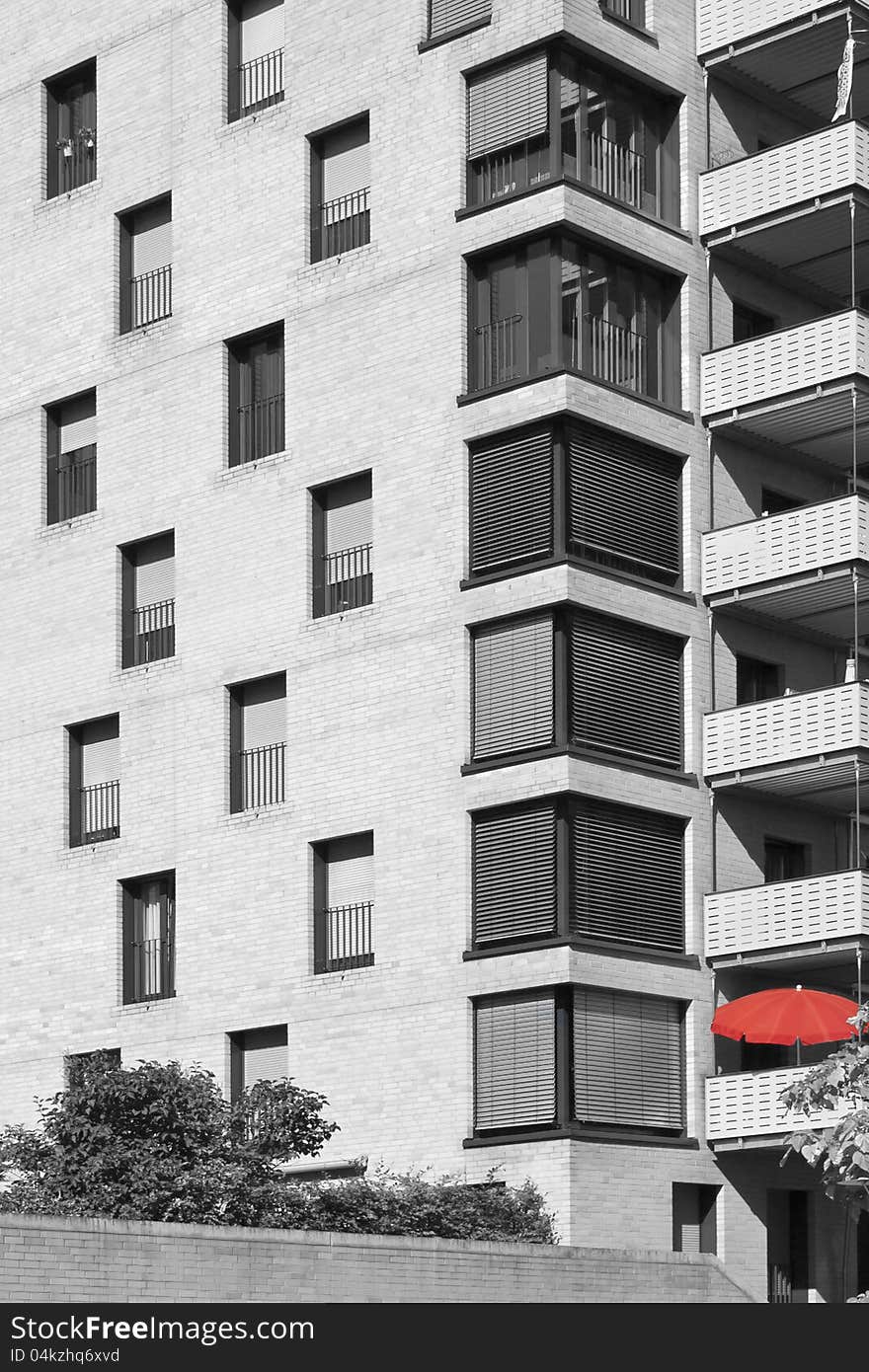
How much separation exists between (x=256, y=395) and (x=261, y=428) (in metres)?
0.77

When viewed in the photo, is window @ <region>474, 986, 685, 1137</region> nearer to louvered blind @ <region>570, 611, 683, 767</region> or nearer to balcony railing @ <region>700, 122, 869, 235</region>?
louvered blind @ <region>570, 611, 683, 767</region>

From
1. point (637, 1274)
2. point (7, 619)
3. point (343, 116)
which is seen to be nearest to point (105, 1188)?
point (637, 1274)

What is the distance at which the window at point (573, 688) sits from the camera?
1727 inches

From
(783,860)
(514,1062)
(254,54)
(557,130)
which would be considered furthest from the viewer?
(254,54)

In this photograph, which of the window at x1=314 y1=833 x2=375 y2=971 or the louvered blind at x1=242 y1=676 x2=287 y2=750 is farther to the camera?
the louvered blind at x1=242 y1=676 x2=287 y2=750

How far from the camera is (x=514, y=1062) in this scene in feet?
141

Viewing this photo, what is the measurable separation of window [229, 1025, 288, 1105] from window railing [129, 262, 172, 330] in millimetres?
14594

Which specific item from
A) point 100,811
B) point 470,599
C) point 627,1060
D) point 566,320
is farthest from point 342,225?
point 627,1060

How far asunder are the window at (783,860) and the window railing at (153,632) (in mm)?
12023

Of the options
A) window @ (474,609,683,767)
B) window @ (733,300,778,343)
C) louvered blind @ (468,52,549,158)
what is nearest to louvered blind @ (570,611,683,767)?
window @ (474,609,683,767)

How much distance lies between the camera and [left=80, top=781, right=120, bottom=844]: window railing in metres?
50.4

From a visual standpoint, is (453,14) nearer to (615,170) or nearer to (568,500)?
(615,170)

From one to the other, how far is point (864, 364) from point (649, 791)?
866 centimetres
